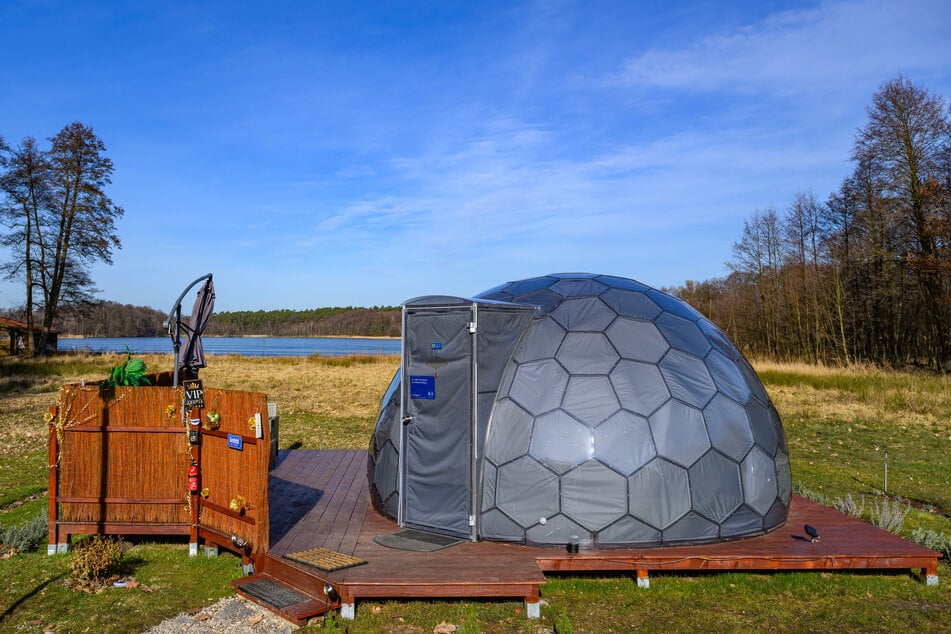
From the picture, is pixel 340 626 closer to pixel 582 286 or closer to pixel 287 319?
pixel 582 286

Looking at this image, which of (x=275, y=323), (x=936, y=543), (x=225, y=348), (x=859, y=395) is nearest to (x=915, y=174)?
(x=859, y=395)

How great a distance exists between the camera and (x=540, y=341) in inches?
265

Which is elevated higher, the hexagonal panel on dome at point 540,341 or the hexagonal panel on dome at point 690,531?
the hexagonal panel on dome at point 540,341

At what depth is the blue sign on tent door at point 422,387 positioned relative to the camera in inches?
256

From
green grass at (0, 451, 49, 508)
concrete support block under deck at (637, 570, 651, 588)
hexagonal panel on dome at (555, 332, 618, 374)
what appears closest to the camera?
concrete support block under deck at (637, 570, 651, 588)

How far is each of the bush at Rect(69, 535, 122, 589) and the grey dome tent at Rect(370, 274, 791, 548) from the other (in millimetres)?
2797

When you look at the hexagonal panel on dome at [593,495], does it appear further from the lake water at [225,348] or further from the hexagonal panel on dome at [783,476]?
the lake water at [225,348]

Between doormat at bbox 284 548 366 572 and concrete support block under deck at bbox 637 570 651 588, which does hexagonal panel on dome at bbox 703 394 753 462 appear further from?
doormat at bbox 284 548 366 572

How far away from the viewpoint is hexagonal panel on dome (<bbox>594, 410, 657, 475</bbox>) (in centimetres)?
590

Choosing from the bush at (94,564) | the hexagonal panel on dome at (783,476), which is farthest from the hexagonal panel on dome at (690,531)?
the bush at (94,564)

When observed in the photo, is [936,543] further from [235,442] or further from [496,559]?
[235,442]

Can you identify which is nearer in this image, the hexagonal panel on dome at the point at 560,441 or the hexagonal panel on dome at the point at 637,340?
the hexagonal panel on dome at the point at 560,441

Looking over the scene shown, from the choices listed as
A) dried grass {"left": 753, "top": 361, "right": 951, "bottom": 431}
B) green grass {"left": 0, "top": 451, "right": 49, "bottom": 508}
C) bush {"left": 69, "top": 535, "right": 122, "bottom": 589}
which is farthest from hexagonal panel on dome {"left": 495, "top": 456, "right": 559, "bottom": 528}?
dried grass {"left": 753, "top": 361, "right": 951, "bottom": 431}

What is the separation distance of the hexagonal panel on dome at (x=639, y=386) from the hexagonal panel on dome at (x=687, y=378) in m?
0.11
